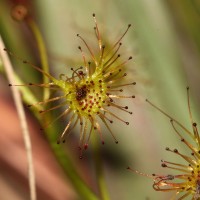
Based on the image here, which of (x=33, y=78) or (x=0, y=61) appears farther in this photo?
(x=33, y=78)

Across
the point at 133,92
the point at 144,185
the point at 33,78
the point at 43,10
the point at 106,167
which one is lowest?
the point at 144,185

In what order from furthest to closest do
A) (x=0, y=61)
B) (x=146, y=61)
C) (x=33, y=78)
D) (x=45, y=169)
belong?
(x=45, y=169) → (x=146, y=61) → (x=33, y=78) → (x=0, y=61)

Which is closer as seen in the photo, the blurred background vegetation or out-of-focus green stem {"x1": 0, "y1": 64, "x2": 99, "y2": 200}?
out-of-focus green stem {"x1": 0, "y1": 64, "x2": 99, "y2": 200}

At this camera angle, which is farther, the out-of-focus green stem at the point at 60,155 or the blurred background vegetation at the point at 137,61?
the blurred background vegetation at the point at 137,61

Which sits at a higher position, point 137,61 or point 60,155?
point 137,61

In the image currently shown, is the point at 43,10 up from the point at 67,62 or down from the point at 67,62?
up

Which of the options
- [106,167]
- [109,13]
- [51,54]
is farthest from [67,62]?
[106,167]

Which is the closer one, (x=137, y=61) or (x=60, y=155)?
(x=60, y=155)

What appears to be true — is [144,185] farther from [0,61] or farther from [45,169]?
[0,61]
